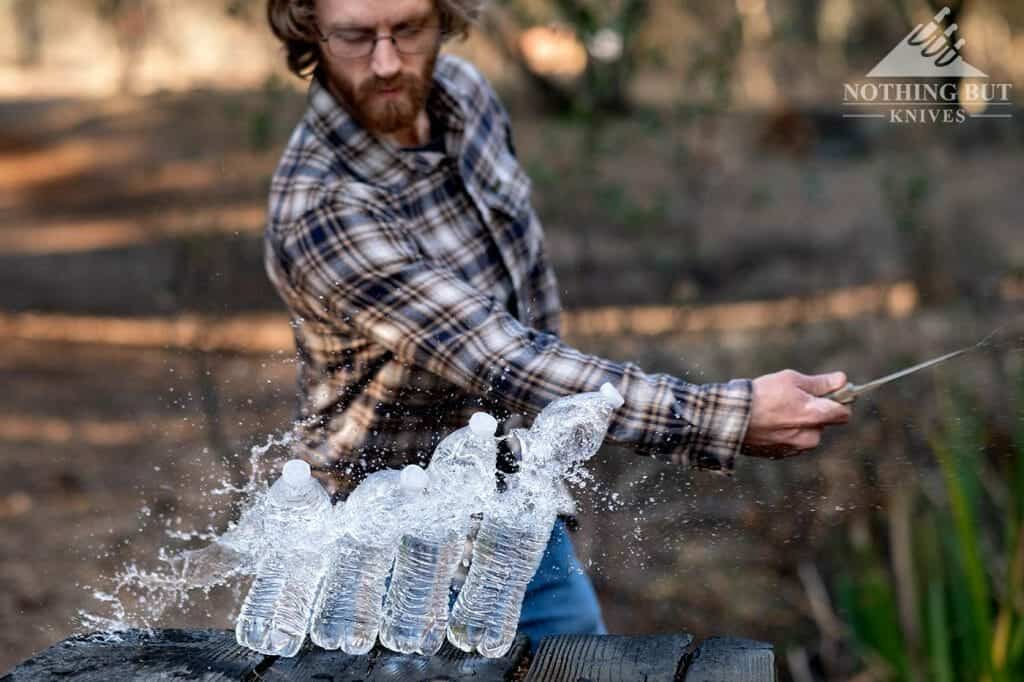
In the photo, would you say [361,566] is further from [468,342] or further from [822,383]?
[822,383]

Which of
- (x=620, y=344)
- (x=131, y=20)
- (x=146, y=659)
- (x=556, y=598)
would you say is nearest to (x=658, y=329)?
(x=620, y=344)

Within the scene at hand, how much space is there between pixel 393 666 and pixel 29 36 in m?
25.9

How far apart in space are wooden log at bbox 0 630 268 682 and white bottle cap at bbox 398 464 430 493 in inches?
13.6

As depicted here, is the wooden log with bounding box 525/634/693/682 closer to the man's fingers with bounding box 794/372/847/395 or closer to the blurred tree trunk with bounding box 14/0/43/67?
the man's fingers with bounding box 794/372/847/395

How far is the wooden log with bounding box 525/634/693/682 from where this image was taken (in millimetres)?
2047

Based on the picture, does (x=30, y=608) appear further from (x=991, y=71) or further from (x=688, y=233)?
(x=991, y=71)

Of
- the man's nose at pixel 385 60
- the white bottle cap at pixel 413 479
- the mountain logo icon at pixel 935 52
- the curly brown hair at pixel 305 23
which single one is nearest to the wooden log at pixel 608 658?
the white bottle cap at pixel 413 479

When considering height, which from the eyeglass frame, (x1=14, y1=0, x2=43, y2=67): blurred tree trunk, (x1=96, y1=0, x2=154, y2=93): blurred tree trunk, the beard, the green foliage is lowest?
the green foliage

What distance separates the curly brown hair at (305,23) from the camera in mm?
2736

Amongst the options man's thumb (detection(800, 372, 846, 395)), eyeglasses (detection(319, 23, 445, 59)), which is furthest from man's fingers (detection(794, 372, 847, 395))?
eyeglasses (detection(319, 23, 445, 59))

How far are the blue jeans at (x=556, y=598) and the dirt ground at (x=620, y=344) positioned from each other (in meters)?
0.09

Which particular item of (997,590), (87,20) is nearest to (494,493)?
(997,590)

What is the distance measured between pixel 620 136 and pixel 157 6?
3.26 m

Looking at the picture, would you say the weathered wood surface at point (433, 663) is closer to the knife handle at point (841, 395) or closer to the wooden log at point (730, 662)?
the wooden log at point (730, 662)
